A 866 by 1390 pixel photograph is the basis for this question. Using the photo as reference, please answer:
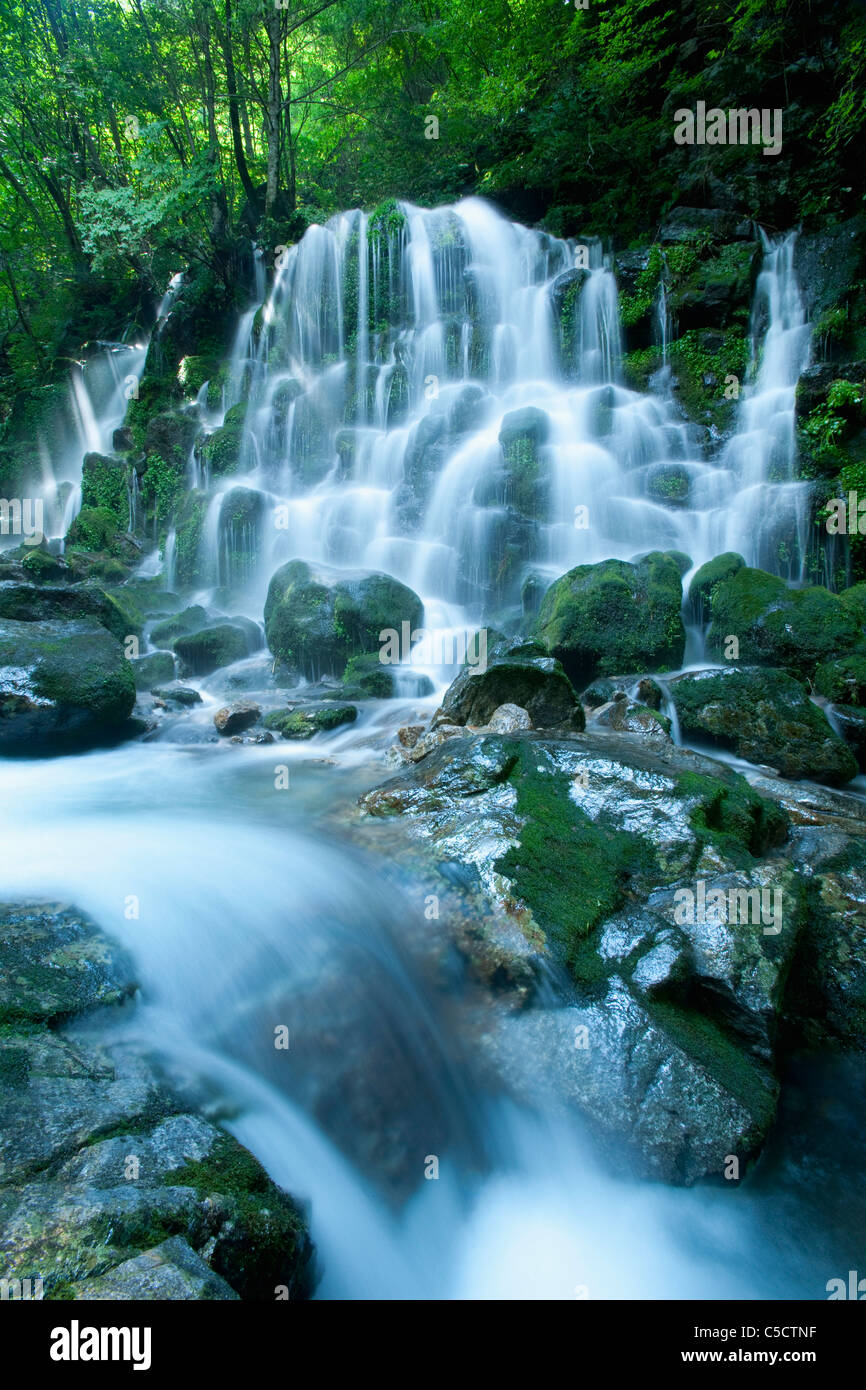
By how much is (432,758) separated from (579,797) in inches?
51.1

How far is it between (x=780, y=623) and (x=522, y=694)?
12.5 feet

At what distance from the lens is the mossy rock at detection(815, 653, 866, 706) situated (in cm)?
679

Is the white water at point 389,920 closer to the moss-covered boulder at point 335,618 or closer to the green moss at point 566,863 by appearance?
the green moss at point 566,863

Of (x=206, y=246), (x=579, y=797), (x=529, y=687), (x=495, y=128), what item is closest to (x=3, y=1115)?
(x=579, y=797)

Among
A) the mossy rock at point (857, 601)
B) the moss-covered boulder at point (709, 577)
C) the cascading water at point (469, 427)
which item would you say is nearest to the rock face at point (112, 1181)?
the mossy rock at point (857, 601)

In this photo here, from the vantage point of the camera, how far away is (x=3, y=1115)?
6.70 feet

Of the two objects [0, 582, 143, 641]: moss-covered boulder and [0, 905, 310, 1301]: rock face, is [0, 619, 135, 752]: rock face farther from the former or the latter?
[0, 905, 310, 1301]: rock face

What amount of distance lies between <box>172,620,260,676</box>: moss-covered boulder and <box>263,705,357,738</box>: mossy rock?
10.9 feet

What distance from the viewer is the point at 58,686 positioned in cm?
703

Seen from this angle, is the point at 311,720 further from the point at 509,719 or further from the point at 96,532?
the point at 96,532

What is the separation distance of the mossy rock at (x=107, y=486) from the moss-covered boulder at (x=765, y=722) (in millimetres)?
14991

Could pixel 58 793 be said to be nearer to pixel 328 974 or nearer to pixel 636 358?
pixel 328 974

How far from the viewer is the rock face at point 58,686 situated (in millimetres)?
6832

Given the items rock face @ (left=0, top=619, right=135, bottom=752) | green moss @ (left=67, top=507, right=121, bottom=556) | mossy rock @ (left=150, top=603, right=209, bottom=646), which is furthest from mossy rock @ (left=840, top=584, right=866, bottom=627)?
green moss @ (left=67, top=507, right=121, bottom=556)
